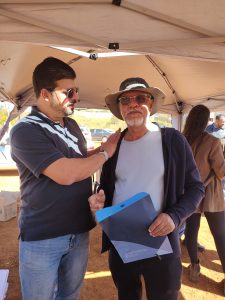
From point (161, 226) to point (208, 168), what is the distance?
4.89 feet

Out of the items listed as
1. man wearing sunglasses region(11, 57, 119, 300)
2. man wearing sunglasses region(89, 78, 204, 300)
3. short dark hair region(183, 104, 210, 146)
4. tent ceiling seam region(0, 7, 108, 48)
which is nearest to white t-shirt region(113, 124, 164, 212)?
man wearing sunglasses region(89, 78, 204, 300)

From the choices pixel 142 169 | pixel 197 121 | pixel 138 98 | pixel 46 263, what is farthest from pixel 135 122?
pixel 197 121

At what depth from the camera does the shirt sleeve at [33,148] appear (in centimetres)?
136

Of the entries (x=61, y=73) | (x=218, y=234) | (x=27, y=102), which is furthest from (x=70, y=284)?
(x=27, y=102)

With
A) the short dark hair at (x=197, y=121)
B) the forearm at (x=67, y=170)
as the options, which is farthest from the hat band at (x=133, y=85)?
the short dark hair at (x=197, y=121)

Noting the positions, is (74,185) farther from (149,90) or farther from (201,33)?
(201,33)

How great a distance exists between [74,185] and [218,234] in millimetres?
1900

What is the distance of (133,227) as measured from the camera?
1.36m

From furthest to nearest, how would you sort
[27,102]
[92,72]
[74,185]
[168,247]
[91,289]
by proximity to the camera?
[27,102], [92,72], [91,289], [74,185], [168,247]

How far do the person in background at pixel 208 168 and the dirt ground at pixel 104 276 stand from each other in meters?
0.47

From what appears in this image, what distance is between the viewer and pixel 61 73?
5.06 feet

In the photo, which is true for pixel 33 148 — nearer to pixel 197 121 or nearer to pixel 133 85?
pixel 133 85

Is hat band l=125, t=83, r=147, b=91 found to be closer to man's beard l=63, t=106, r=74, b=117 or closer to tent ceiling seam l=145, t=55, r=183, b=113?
man's beard l=63, t=106, r=74, b=117

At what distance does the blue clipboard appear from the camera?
124 cm
